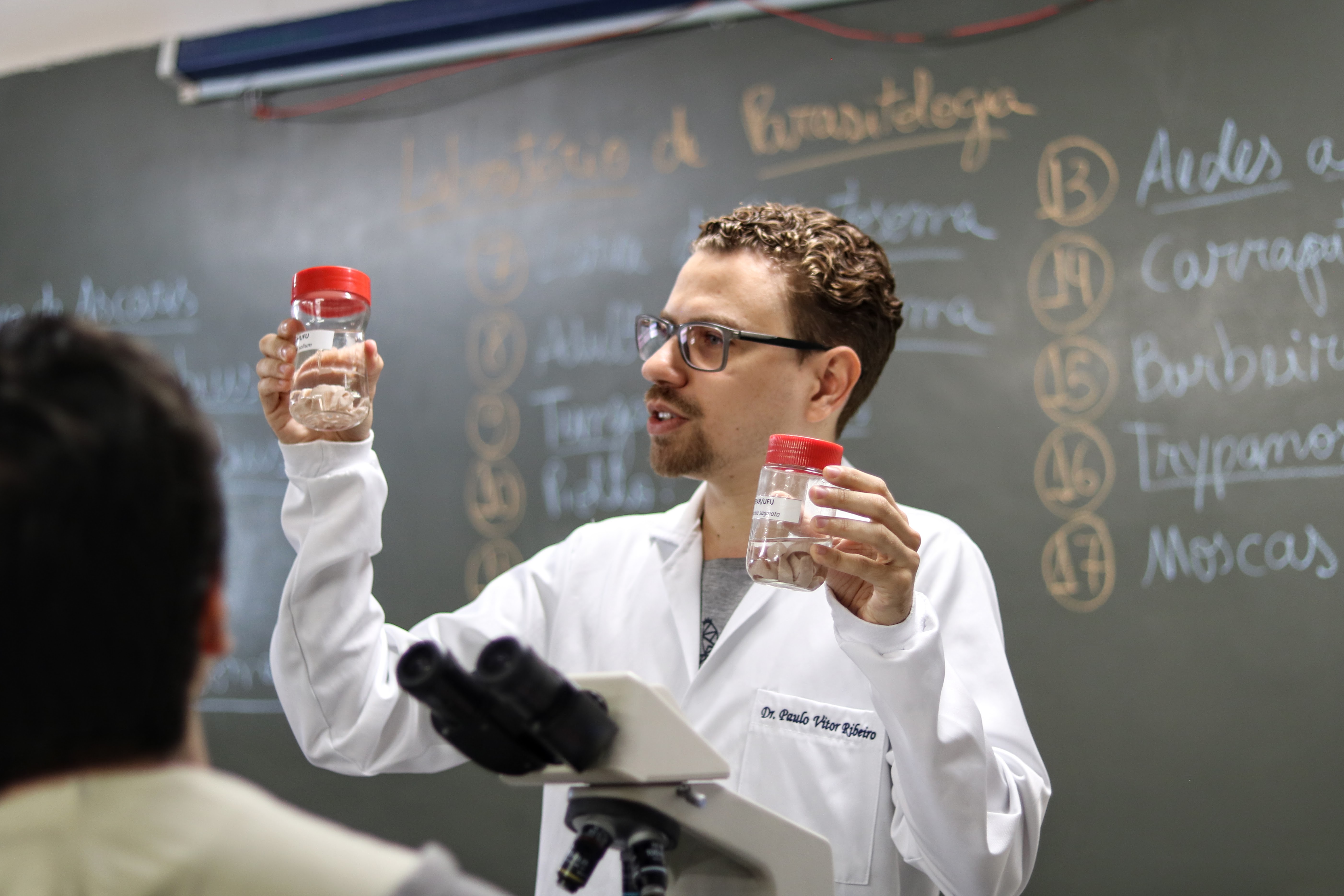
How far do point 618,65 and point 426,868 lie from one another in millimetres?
2395

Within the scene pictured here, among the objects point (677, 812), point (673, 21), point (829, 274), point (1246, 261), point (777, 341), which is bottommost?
point (677, 812)

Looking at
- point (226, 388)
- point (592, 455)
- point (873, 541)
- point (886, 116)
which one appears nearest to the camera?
point (873, 541)

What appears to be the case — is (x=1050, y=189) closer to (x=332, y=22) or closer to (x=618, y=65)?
(x=618, y=65)

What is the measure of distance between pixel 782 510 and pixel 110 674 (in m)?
0.68

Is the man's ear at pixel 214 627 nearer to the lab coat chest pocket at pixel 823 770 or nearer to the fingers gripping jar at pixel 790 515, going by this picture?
the fingers gripping jar at pixel 790 515

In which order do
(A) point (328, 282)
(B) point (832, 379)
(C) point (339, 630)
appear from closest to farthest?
(A) point (328, 282)
(C) point (339, 630)
(B) point (832, 379)

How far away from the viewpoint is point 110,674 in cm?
53

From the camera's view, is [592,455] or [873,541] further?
[592,455]

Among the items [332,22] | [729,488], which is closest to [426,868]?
[729,488]

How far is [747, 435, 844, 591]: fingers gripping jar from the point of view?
3.44 ft

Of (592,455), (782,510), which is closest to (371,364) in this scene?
(782,510)

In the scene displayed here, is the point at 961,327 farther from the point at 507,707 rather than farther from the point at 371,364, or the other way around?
the point at 507,707

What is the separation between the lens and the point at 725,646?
1.39 meters

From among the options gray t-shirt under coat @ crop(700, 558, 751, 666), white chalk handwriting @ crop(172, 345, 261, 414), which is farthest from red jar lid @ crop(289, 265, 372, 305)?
white chalk handwriting @ crop(172, 345, 261, 414)
